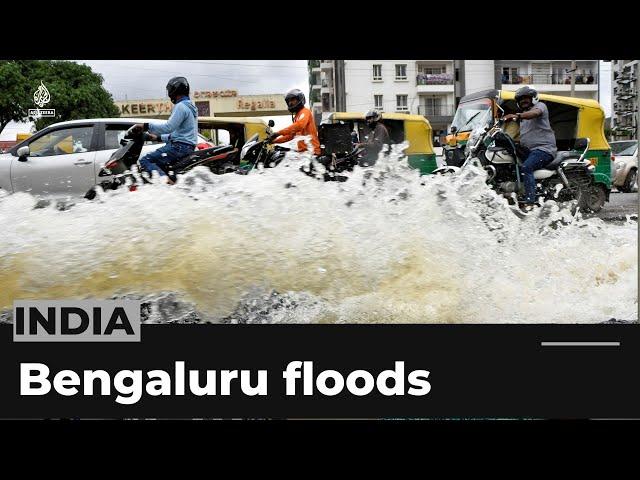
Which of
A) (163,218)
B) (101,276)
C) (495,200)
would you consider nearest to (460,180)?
(495,200)

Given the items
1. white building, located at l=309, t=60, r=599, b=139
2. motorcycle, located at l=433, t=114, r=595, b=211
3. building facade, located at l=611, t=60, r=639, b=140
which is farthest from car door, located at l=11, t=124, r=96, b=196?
building facade, located at l=611, t=60, r=639, b=140

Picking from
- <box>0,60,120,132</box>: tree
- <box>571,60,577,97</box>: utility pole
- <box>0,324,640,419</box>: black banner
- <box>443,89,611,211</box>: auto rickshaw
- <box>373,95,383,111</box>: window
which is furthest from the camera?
<box>443,89,611,211</box>: auto rickshaw

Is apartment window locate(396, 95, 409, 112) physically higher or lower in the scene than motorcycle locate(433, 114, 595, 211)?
higher

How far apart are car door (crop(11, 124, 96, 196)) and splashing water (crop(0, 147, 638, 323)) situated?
10cm

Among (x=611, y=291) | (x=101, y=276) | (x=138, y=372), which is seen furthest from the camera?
(x=611, y=291)

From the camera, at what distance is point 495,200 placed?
11.8ft

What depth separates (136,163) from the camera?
3490mm

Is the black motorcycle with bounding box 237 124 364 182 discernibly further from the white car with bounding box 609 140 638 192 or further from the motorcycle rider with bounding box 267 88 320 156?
the white car with bounding box 609 140 638 192

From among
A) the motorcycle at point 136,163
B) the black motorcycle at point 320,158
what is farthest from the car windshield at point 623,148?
the motorcycle at point 136,163

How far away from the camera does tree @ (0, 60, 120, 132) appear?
3.12m

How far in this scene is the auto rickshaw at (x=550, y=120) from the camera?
3584 millimetres

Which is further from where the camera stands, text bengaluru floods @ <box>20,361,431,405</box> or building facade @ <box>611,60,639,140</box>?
building facade @ <box>611,60,639,140</box>
